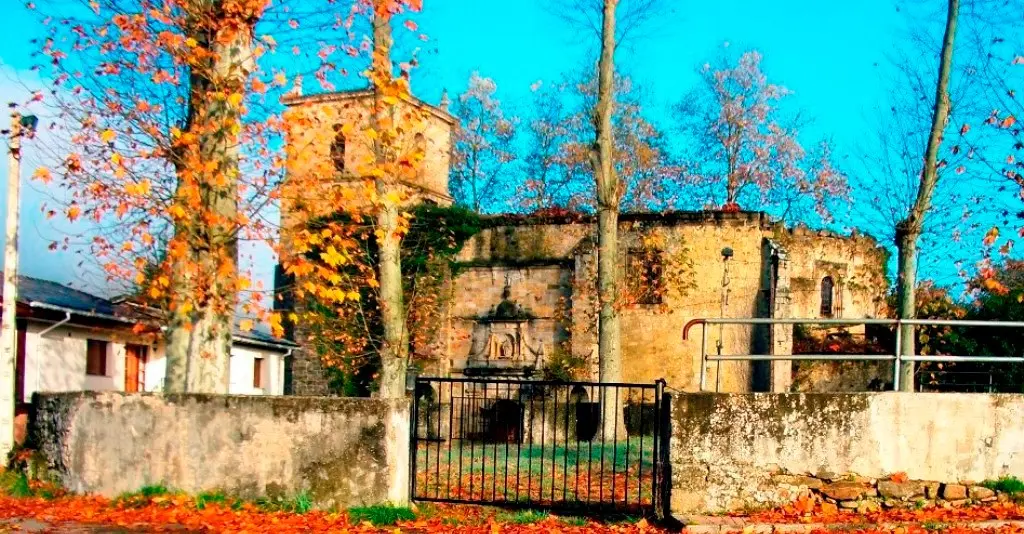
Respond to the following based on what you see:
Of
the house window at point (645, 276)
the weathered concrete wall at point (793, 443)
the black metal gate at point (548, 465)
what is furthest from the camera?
Answer: the house window at point (645, 276)

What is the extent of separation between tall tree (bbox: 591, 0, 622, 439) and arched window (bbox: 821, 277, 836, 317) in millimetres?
14433

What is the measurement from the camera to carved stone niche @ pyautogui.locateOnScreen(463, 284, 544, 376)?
30.7m

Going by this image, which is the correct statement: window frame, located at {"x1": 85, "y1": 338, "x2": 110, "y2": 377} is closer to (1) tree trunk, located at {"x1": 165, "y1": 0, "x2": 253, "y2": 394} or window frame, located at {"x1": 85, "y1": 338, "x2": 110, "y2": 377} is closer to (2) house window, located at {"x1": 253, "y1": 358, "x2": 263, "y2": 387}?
(2) house window, located at {"x1": 253, "y1": 358, "x2": 263, "y2": 387}

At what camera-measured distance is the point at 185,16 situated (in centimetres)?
1097

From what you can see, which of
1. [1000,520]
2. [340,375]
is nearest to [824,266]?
[340,375]

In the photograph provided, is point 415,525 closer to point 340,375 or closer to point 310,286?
point 310,286

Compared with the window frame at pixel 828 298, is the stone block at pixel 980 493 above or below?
below

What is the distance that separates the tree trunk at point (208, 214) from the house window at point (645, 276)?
64.5 ft

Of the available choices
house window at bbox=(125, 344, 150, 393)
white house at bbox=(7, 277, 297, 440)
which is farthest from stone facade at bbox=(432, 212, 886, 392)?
house window at bbox=(125, 344, 150, 393)

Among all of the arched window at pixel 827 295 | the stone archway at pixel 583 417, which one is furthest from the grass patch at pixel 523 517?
the arched window at pixel 827 295

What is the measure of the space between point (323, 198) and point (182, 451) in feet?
11.6

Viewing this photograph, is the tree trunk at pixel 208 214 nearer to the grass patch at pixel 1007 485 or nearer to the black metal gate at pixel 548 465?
the black metal gate at pixel 548 465

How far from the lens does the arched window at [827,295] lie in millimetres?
31250

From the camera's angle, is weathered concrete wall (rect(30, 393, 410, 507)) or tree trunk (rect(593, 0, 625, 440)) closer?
weathered concrete wall (rect(30, 393, 410, 507))
